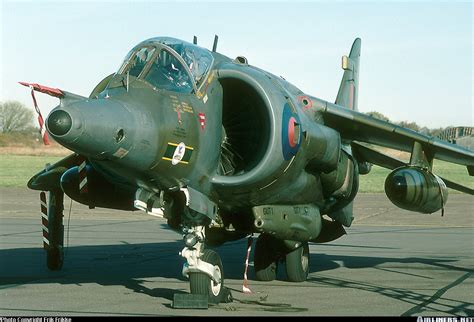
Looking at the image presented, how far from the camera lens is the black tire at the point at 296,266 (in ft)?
41.3

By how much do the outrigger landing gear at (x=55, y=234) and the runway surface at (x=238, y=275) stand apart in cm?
21

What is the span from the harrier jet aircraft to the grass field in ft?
96.7

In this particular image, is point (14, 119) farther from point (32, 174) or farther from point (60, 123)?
point (60, 123)

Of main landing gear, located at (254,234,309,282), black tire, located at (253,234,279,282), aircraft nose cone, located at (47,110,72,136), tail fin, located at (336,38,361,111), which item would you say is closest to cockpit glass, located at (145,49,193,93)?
aircraft nose cone, located at (47,110,72,136)

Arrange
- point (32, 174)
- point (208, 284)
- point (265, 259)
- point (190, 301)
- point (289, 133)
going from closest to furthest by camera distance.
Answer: point (190, 301)
point (208, 284)
point (289, 133)
point (265, 259)
point (32, 174)

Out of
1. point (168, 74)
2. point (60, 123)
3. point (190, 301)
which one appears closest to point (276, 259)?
point (190, 301)

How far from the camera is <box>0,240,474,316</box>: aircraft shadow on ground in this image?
1137cm

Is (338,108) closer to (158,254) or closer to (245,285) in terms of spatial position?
(245,285)

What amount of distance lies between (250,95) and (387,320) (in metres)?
3.28

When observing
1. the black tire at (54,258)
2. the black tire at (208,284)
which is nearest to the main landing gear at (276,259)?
the black tire at (208,284)

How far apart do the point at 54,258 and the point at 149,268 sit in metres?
1.69

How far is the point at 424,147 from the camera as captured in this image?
12.4 meters

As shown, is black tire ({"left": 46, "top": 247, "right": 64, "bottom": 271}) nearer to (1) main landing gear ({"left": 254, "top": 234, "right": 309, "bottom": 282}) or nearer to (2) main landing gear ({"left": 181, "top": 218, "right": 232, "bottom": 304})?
(1) main landing gear ({"left": 254, "top": 234, "right": 309, "bottom": 282})

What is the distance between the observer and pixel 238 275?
13.6m
